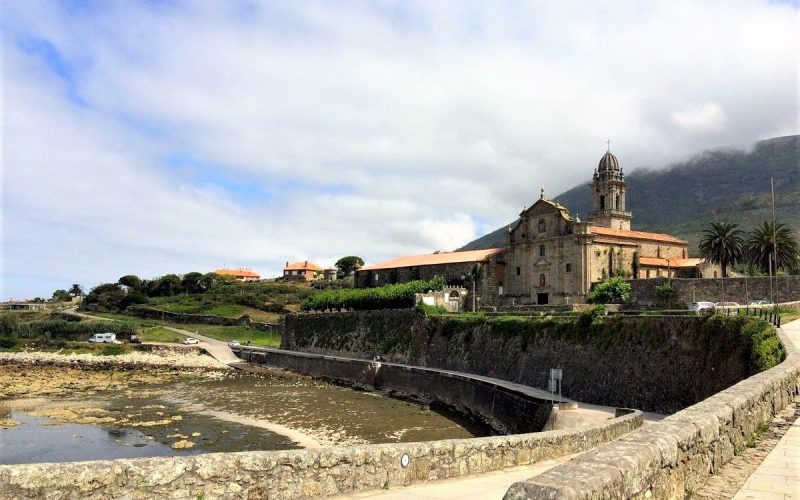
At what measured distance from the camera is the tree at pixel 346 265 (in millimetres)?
146500

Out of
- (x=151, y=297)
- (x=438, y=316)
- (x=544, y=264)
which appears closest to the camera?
(x=438, y=316)

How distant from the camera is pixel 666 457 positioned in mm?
6238

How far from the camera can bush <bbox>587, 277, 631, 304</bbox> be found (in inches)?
2062

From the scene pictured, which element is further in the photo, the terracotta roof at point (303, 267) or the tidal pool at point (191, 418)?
the terracotta roof at point (303, 267)

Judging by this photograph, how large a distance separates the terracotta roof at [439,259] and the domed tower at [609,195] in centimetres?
1447

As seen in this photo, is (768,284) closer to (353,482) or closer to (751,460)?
(751,460)

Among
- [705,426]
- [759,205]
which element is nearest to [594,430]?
[705,426]

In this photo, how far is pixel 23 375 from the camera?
183 ft

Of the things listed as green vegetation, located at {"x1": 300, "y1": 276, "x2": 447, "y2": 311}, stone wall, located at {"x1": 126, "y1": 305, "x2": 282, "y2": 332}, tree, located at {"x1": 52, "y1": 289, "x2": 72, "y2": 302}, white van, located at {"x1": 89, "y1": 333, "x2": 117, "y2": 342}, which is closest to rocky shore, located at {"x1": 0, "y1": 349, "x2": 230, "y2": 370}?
white van, located at {"x1": 89, "y1": 333, "x2": 117, "y2": 342}

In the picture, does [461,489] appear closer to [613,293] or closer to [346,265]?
[613,293]

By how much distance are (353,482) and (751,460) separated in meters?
5.42

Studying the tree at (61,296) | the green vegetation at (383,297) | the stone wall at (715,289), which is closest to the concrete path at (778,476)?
the stone wall at (715,289)

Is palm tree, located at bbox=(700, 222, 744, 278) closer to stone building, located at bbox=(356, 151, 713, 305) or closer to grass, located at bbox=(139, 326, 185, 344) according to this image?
stone building, located at bbox=(356, 151, 713, 305)

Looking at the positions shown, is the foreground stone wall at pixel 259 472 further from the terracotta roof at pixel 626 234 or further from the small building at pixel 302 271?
the small building at pixel 302 271
